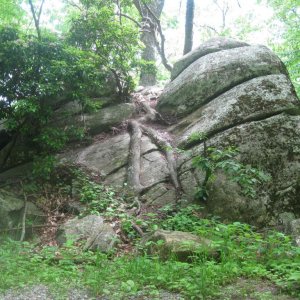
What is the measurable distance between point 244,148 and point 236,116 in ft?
3.32

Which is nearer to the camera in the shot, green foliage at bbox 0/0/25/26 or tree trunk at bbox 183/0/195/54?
green foliage at bbox 0/0/25/26

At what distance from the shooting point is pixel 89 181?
8398 mm

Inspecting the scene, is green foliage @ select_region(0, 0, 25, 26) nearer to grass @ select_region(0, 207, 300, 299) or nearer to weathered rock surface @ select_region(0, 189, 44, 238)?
weathered rock surface @ select_region(0, 189, 44, 238)

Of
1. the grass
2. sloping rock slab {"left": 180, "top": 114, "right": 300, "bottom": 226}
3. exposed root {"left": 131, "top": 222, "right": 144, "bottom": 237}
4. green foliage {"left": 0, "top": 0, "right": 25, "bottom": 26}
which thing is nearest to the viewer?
the grass

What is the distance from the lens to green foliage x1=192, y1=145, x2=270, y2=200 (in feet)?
21.1

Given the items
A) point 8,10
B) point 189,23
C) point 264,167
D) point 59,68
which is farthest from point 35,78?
point 189,23

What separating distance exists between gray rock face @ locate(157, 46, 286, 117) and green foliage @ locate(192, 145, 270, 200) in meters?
2.75

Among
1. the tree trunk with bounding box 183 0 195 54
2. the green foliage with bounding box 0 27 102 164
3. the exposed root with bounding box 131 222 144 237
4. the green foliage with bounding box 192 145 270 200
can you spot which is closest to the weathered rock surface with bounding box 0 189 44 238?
the green foliage with bounding box 0 27 102 164

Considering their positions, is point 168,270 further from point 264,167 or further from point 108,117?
point 108,117

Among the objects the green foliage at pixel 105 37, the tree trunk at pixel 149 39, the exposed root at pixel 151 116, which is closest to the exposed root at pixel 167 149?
the exposed root at pixel 151 116

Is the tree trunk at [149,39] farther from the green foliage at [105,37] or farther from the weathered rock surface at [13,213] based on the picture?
the weathered rock surface at [13,213]

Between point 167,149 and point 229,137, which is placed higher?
point 229,137

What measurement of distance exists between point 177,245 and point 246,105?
4831 millimetres

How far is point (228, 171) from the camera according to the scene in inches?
263
